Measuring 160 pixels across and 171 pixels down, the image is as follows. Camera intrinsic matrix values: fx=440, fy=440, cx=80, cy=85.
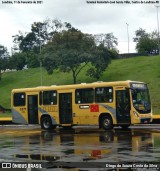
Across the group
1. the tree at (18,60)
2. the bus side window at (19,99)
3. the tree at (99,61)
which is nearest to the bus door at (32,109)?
the bus side window at (19,99)

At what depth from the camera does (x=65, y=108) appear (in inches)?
1075

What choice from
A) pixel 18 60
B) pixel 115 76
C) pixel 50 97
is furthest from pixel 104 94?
pixel 18 60

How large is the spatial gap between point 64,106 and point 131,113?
477cm

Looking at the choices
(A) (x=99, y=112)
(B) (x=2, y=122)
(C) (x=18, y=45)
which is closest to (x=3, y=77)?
(C) (x=18, y=45)

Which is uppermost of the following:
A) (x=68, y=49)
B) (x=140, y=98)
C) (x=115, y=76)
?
(x=68, y=49)

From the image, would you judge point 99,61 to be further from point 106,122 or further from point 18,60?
point 18,60

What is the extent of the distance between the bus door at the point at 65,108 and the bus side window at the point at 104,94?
1989mm

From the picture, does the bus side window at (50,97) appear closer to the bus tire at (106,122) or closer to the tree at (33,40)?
the bus tire at (106,122)

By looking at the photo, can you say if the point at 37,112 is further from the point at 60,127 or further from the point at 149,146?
the point at 149,146

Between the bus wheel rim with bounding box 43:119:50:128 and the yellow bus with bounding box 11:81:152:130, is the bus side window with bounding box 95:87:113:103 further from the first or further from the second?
the bus wheel rim with bounding box 43:119:50:128

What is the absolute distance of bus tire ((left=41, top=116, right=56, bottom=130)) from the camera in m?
28.0

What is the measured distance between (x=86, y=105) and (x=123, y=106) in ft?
8.41

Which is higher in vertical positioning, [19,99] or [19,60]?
[19,60]

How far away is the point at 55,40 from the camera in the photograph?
5909 centimetres
